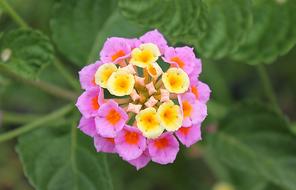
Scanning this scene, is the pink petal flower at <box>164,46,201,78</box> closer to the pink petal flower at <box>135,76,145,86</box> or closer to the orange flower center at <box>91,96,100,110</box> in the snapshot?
the pink petal flower at <box>135,76,145,86</box>

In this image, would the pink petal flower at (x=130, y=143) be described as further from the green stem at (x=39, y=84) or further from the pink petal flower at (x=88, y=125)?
the green stem at (x=39, y=84)

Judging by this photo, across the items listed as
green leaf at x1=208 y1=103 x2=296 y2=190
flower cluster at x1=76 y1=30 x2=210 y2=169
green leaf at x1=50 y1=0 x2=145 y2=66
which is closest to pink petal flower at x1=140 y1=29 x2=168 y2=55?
flower cluster at x1=76 y1=30 x2=210 y2=169

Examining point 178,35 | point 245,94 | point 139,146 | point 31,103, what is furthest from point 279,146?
point 31,103

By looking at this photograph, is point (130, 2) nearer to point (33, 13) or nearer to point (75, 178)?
point (75, 178)

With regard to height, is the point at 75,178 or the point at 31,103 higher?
the point at 75,178

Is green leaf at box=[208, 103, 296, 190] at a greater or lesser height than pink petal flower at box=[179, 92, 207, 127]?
lesser

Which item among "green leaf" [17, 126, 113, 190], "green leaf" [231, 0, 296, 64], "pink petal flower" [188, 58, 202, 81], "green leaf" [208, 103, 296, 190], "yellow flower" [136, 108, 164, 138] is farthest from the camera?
"green leaf" [208, 103, 296, 190]
